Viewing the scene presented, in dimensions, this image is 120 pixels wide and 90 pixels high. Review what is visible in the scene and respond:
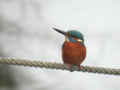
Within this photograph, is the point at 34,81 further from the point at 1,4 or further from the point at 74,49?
the point at 74,49

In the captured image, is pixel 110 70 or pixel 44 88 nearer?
pixel 110 70

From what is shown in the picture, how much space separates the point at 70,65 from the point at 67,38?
0.48 feet

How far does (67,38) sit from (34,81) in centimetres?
128

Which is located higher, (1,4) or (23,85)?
(1,4)

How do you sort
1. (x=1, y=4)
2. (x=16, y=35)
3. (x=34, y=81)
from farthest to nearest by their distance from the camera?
1. (x=1, y=4)
2. (x=16, y=35)
3. (x=34, y=81)

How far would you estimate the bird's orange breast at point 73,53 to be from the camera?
1.58m

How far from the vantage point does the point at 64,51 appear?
1.61 m

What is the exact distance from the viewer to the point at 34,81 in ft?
9.32

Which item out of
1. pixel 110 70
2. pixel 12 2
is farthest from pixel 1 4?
pixel 110 70

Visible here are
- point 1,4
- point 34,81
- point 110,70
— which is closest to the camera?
point 110,70

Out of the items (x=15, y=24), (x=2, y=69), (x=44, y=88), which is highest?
(x=15, y=24)

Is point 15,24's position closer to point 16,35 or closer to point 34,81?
point 16,35

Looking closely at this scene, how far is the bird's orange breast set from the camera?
5.20 feet

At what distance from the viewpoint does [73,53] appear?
159 centimetres
